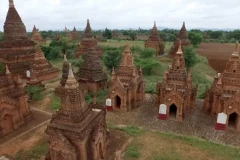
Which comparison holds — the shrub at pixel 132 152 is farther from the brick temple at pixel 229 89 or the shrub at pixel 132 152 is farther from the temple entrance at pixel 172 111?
the brick temple at pixel 229 89

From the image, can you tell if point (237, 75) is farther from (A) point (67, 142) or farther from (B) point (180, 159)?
(A) point (67, 142)

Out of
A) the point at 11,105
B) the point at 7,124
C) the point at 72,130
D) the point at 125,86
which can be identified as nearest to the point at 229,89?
the point at 125,86

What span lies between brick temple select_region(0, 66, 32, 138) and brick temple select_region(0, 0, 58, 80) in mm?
12191

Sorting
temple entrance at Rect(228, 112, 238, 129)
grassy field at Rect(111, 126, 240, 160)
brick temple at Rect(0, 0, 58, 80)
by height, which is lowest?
grassy field at Rect(111, 126, 240, 160)

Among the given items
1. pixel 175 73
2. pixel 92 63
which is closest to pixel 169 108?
pixel 175 73

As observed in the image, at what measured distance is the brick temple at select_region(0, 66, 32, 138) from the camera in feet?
61.1

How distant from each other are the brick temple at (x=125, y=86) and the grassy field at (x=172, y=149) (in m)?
4.96

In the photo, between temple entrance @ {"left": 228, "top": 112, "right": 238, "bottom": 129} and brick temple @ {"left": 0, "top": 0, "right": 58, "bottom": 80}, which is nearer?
temple entrance @ {"left": 228, "top": 112, "right": 238, "bottom": 129}

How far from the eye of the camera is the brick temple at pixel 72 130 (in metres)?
13.3

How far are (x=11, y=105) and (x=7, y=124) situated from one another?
5.95 ft

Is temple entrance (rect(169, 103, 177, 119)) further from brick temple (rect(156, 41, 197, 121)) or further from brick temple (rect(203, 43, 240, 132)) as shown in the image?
brick temple (rect(203, 43, 240, 132))

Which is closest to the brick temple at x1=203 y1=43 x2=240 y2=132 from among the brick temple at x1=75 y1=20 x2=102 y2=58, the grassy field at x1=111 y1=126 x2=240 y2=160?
the grassy field at x1=111 y1=126 x2=240 y2=160

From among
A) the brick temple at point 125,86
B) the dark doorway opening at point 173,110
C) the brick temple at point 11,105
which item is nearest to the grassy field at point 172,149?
the dark doorway opening at point 173,110

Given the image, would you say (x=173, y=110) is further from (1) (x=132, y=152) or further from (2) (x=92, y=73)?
(2) (x=92, y=73)
